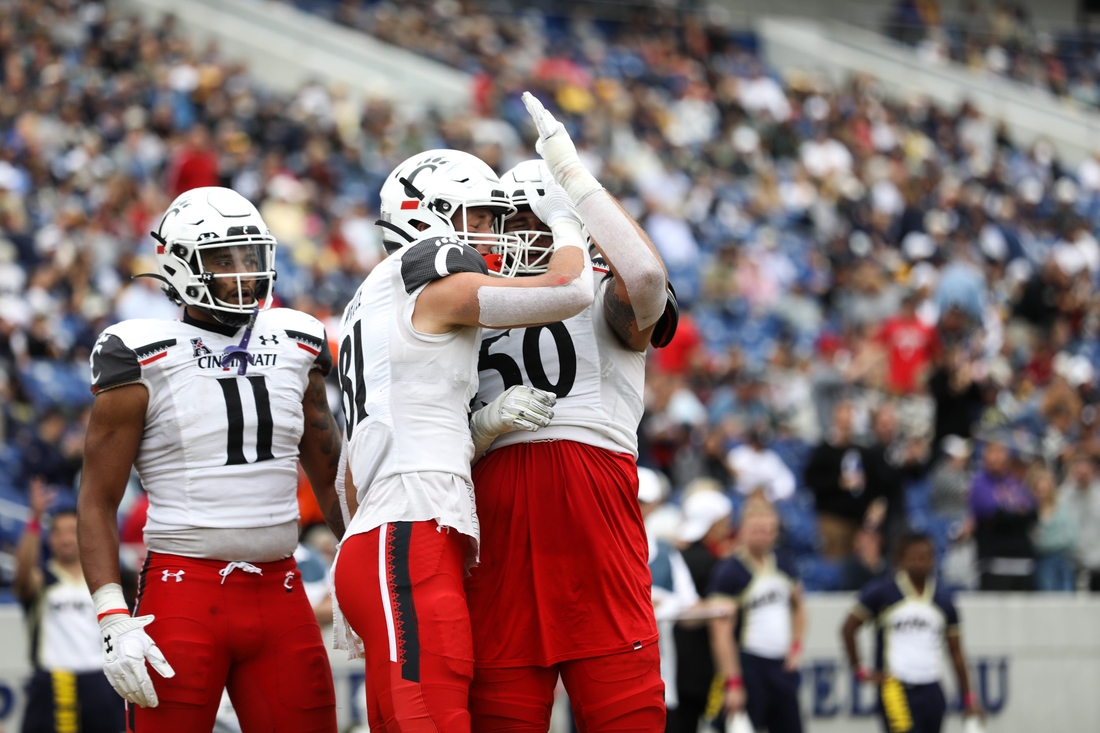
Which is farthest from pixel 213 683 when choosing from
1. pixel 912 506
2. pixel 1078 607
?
pixel 912 506

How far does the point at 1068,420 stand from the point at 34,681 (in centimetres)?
1009

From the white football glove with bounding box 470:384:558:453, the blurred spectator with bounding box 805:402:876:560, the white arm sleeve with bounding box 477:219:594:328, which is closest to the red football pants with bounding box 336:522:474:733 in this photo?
the white football glove with bounding box 470:384:558:453

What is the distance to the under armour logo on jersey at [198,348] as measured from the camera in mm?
4344

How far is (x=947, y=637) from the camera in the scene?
852 cm

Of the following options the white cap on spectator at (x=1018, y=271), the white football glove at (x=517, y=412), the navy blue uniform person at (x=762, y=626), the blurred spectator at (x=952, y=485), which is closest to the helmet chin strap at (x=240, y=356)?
the white football glove at (x=517, y=412)

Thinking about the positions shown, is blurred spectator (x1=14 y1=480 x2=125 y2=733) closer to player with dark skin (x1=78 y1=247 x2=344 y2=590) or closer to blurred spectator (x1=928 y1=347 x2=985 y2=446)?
player with dark skin (x1=78 y1=247 x2=344 y2=590)

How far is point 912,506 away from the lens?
12.2m

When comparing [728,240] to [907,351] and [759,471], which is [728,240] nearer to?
[907,351]

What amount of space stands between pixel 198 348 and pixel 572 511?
124cm

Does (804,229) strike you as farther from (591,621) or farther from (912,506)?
(591,621)

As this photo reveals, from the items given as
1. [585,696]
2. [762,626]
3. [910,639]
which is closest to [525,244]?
[585,696]

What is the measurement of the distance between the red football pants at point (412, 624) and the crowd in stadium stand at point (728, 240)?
4655 mm

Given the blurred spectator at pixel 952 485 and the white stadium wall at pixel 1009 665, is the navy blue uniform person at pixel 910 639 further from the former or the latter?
the blurred spectator at pixel 952 485

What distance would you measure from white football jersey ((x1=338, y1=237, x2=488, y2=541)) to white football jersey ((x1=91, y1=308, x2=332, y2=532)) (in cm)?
47
